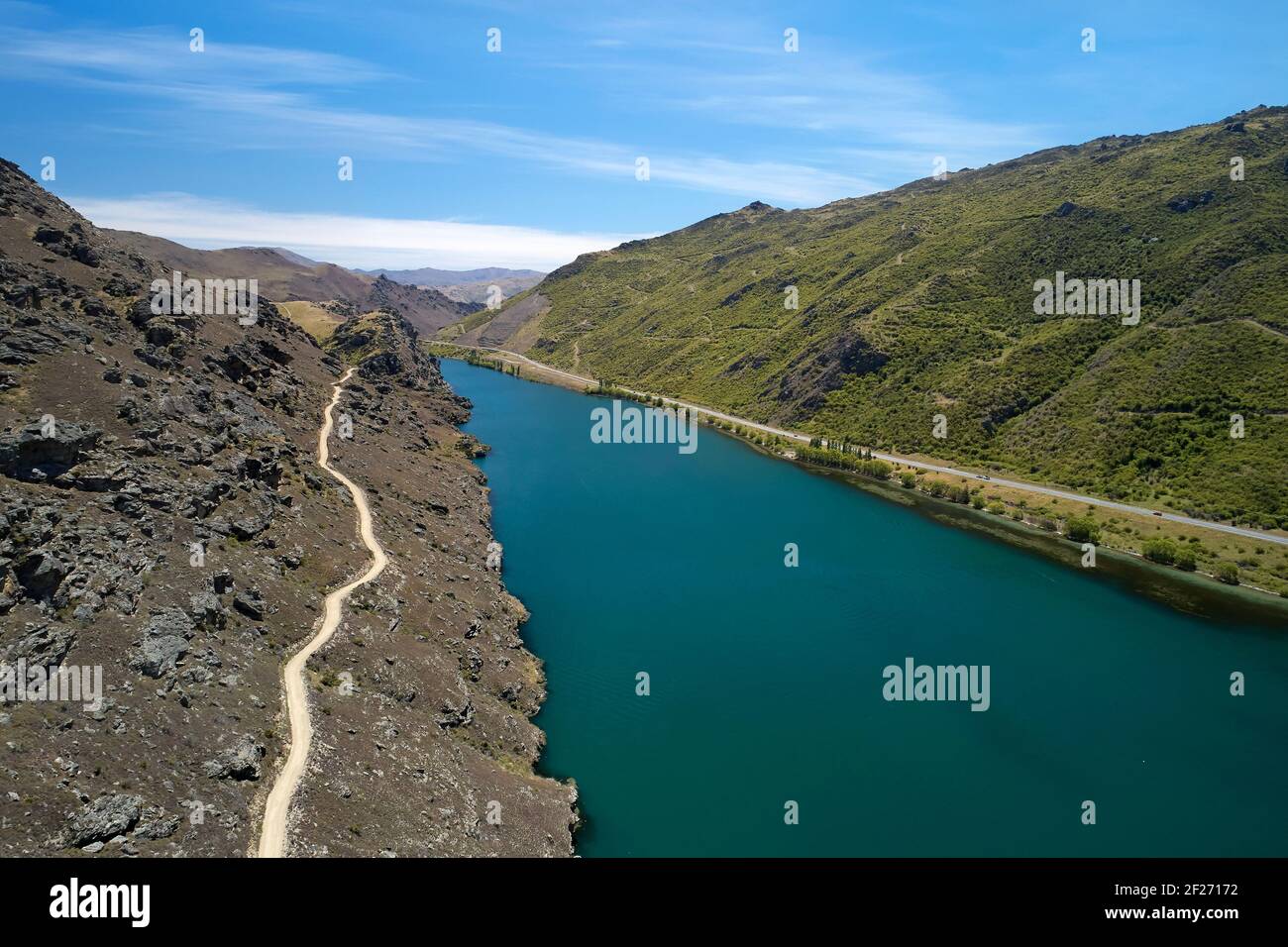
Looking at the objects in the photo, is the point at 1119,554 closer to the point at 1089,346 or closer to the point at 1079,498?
the point at 1079,498

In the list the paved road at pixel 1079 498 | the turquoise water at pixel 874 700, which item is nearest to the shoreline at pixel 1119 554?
the paved road at pixel 1079 498

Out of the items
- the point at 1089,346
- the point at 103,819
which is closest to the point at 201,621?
the point at 103,819

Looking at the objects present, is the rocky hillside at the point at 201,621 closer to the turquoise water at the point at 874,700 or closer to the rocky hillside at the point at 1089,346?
the turquoise water at the point at 874,700

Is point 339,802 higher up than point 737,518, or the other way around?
point 737,518

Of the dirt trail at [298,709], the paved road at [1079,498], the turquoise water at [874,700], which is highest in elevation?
the paved road at [1079,498]

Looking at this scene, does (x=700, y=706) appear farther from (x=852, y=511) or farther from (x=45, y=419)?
(x=852, y=511)

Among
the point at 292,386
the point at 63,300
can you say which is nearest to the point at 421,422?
the point at 292,386
